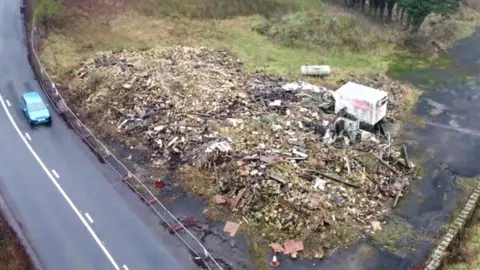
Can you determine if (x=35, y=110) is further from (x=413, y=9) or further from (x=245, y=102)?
(x=413, y=9)

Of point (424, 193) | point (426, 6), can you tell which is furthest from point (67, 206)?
point (426, 6)

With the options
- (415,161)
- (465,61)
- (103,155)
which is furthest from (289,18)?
(103,155)

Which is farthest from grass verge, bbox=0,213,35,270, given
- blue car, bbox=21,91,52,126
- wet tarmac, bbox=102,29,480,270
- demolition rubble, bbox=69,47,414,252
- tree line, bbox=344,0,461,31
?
tree line, bbox=344,0,461,31

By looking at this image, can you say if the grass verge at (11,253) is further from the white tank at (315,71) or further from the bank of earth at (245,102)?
the white tank at (315,71)

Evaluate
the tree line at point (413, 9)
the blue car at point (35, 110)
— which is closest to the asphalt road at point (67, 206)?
the blue car at point (35, 110)

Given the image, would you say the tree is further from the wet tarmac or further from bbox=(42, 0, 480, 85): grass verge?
the wet tarmac

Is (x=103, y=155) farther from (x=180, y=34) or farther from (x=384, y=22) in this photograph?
(x=384, y=22)
